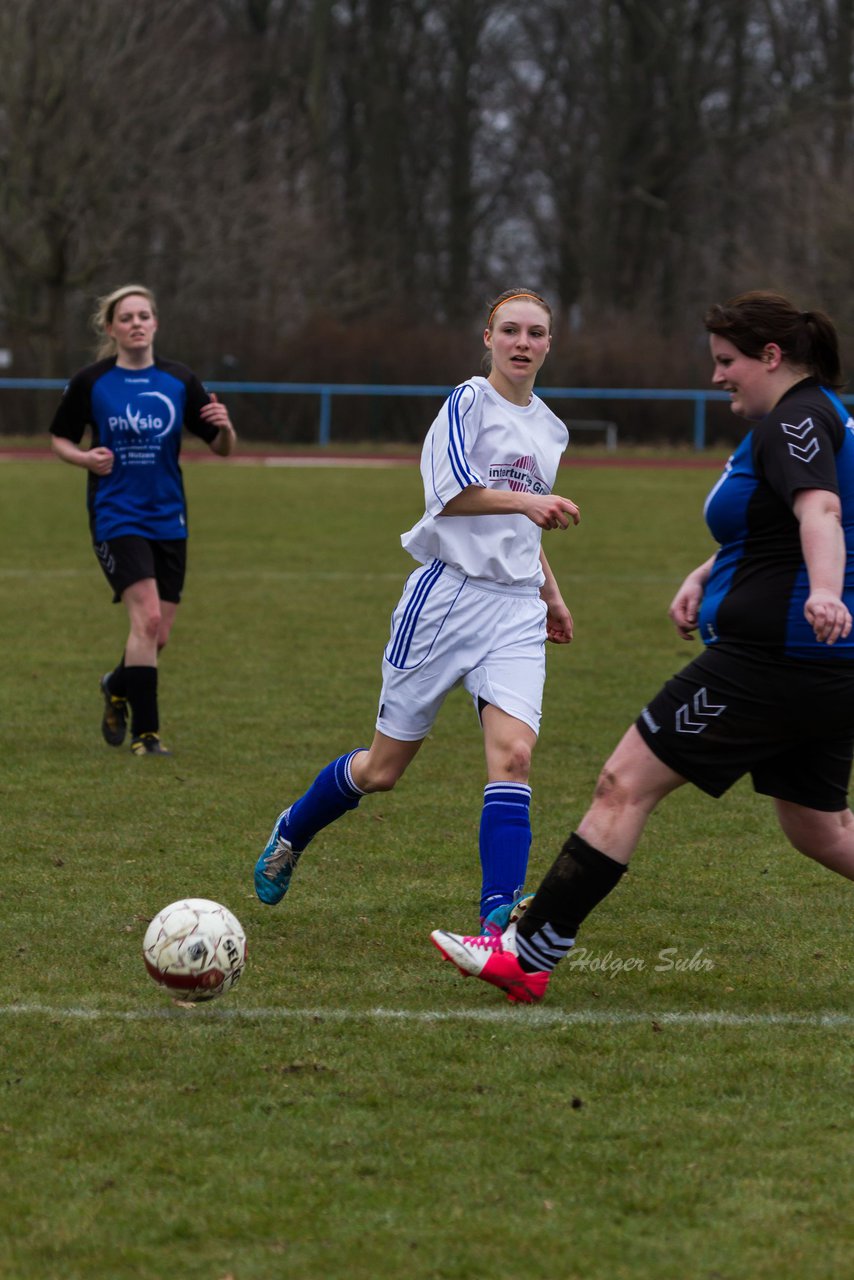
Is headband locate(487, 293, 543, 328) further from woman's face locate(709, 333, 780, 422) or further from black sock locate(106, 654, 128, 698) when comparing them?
black sock locate(106, 654, 128, 698)

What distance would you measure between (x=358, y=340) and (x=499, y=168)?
11.5 metres

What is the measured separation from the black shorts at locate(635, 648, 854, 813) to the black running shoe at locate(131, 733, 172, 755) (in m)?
4.04

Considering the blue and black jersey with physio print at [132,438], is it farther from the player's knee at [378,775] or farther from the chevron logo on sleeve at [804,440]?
the chevron logo on sleeve at [804,440]

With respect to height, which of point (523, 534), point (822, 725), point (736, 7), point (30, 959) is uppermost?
point (736, 7)

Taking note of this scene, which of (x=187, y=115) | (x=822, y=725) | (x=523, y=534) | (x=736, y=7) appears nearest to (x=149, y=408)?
(x=523, y=534)

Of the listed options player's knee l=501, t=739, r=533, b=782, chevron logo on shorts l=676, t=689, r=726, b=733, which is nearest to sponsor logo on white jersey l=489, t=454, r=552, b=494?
player's knee l=501, t=739, r=533, b=782

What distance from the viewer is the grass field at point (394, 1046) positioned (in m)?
3.23

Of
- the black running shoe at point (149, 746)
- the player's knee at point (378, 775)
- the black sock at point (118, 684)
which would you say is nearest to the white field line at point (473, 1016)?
the player's knee at point (378, 775)

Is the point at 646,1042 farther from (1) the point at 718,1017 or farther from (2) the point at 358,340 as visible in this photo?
(2) the point at 358,340

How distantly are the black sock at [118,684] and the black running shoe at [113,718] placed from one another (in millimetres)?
18

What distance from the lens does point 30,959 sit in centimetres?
491

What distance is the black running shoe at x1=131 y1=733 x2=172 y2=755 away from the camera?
8.00 meters

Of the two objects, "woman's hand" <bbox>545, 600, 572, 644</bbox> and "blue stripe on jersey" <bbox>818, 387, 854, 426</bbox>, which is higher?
"blue stripe on jersey" <bbox>818, 387, 854, 426</bbox>

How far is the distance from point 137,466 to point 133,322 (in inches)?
25.4
